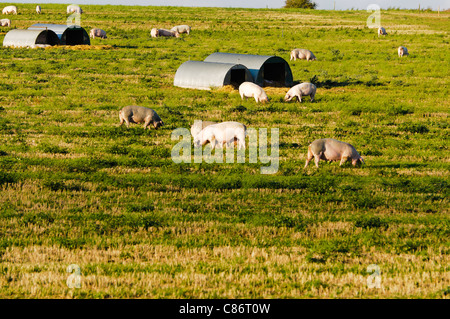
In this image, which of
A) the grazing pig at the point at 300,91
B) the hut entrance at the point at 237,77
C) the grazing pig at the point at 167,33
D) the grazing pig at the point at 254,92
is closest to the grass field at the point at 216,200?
the grazing pig at the point at 254,92

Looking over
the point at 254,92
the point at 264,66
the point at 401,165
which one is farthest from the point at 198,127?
the point at 264,66

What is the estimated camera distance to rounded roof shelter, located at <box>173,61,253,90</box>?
2922 centimetres

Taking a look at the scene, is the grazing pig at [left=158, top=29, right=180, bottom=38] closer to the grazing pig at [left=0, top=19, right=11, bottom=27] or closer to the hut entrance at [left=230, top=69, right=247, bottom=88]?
the grazing pig at [left=0, top=19, right=11, bottom=27]

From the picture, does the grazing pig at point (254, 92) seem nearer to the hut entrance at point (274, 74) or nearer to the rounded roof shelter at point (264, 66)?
the rounded roof shelter at point (264, 66)

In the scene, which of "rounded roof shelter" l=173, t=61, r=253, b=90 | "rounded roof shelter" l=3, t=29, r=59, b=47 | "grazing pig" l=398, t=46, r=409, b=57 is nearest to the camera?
"rounded roof shelter" l=173, t=61, r=253, b=90

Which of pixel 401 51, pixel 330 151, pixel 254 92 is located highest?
pixel 401 51

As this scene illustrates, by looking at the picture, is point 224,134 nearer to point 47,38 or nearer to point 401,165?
point 401,165

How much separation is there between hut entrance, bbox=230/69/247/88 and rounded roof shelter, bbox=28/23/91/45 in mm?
22244

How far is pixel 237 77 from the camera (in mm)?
30922

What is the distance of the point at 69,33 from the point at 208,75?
80.7 feet

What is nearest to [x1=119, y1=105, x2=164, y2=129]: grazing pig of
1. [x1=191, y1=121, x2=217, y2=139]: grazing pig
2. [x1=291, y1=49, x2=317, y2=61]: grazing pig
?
[x1=191, y1=121, x2=217, y2=139]: grazing pig

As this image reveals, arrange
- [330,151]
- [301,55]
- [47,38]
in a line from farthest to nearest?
[47,38] < [301,55] < [330,151]

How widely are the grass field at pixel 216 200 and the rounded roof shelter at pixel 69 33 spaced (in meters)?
19.2

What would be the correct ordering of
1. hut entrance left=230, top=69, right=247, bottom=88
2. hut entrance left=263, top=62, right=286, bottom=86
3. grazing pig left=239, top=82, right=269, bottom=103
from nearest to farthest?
grazing pig left=239, top=82, right=269, bottom=103 < hut entrance left=230, top=69, right=247, bottom=88 < hut entrance left=263, top=62, right=286, bottom=86
